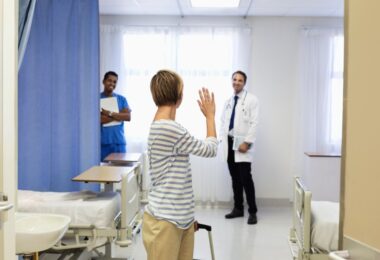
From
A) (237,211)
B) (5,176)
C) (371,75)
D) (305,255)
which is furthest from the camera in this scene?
(237,211)

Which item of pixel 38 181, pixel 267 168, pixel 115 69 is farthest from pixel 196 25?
pixel 38 181

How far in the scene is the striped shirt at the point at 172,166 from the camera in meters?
1.87

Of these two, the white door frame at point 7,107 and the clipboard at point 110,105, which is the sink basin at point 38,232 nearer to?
the white door frame at point 7,107

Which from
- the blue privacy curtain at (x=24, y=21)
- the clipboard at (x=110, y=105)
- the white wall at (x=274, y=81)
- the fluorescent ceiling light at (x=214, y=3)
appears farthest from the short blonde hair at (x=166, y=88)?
the white wall at (x=274, y=81)

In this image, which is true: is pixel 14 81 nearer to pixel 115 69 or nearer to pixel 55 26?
pixel 55 26

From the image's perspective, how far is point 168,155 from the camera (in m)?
1.89

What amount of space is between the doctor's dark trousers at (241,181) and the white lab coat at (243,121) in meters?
0.06

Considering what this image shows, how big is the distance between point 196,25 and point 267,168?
2.01 meters

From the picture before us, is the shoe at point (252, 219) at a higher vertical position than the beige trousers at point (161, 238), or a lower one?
lower

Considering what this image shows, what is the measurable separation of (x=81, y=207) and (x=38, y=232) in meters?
0.71

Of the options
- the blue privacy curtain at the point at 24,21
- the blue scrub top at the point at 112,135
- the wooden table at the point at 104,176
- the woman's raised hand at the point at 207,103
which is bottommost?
the wooden table at the point at 104,176

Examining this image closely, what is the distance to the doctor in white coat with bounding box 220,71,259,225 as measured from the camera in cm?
449

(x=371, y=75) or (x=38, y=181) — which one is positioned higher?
(x=371, y=75)

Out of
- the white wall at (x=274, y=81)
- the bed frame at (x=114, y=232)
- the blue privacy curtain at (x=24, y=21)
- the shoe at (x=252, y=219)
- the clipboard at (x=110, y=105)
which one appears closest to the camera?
the blue privacy curtain at (x=24, y=21)
